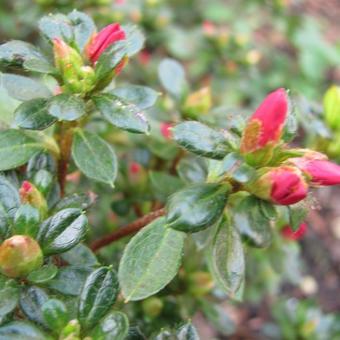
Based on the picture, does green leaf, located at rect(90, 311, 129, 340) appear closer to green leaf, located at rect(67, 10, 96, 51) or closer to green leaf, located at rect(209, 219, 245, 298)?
green leaf, located at rect(209, 219, 245, 298)

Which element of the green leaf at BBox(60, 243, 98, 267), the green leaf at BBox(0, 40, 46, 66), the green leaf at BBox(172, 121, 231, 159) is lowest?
the green leaf at BBox(60, 243, 98, 267)

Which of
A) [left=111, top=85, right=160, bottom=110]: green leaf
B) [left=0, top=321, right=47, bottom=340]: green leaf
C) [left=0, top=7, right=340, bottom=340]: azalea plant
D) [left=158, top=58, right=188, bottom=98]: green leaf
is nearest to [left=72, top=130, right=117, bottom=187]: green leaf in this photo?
[left=0, top=7, right=340, bottom=340]: azalea plant

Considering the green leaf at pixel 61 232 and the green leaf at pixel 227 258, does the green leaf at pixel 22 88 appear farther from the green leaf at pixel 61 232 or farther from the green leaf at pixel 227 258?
the green leaf at pixel 227 258

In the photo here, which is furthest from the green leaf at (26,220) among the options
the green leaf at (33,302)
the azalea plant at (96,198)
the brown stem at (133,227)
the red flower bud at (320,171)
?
the red flower bud at (320,171)

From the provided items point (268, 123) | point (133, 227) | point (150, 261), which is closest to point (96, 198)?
point (133, 227)

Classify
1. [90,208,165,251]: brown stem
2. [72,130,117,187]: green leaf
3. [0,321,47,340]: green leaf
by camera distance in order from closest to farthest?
[0,321,47,340]: green leaf
[72,130,117,187]: green leaf
[90,208,165,251]: brown stem

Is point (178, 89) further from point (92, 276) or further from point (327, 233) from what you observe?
point (327, 233)
